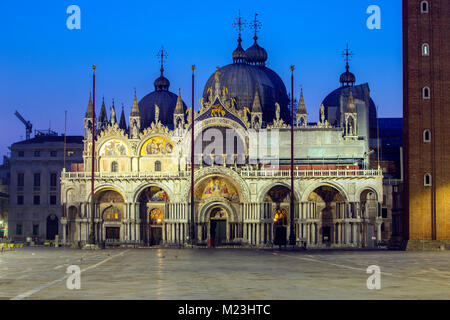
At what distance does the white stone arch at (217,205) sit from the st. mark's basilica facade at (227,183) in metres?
0.12

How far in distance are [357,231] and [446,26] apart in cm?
2509

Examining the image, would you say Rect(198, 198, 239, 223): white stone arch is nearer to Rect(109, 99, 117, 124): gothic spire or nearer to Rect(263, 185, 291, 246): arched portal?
Rect(263, 185, 291, 246): arched portal

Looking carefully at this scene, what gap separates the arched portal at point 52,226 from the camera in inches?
4732

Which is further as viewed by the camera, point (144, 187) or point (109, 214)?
point (109, 214)

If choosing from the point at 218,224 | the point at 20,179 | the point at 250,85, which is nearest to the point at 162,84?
the point at 250,85

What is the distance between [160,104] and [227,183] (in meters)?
25.4

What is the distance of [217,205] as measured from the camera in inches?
3622

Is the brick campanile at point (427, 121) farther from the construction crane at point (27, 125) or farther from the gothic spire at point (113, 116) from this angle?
the construction crane at point (27, 125)

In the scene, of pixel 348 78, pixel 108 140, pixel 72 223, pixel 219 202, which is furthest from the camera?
pixel 348 78

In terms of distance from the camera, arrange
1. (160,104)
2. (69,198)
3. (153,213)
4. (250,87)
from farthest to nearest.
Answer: (160,104)
(250,87)
(153,213)
(69,198)

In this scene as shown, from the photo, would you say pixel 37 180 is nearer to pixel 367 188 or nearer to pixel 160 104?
pixel 160 104

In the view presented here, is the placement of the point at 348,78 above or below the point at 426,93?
above

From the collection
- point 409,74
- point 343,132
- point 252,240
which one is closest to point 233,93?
point 343,132
